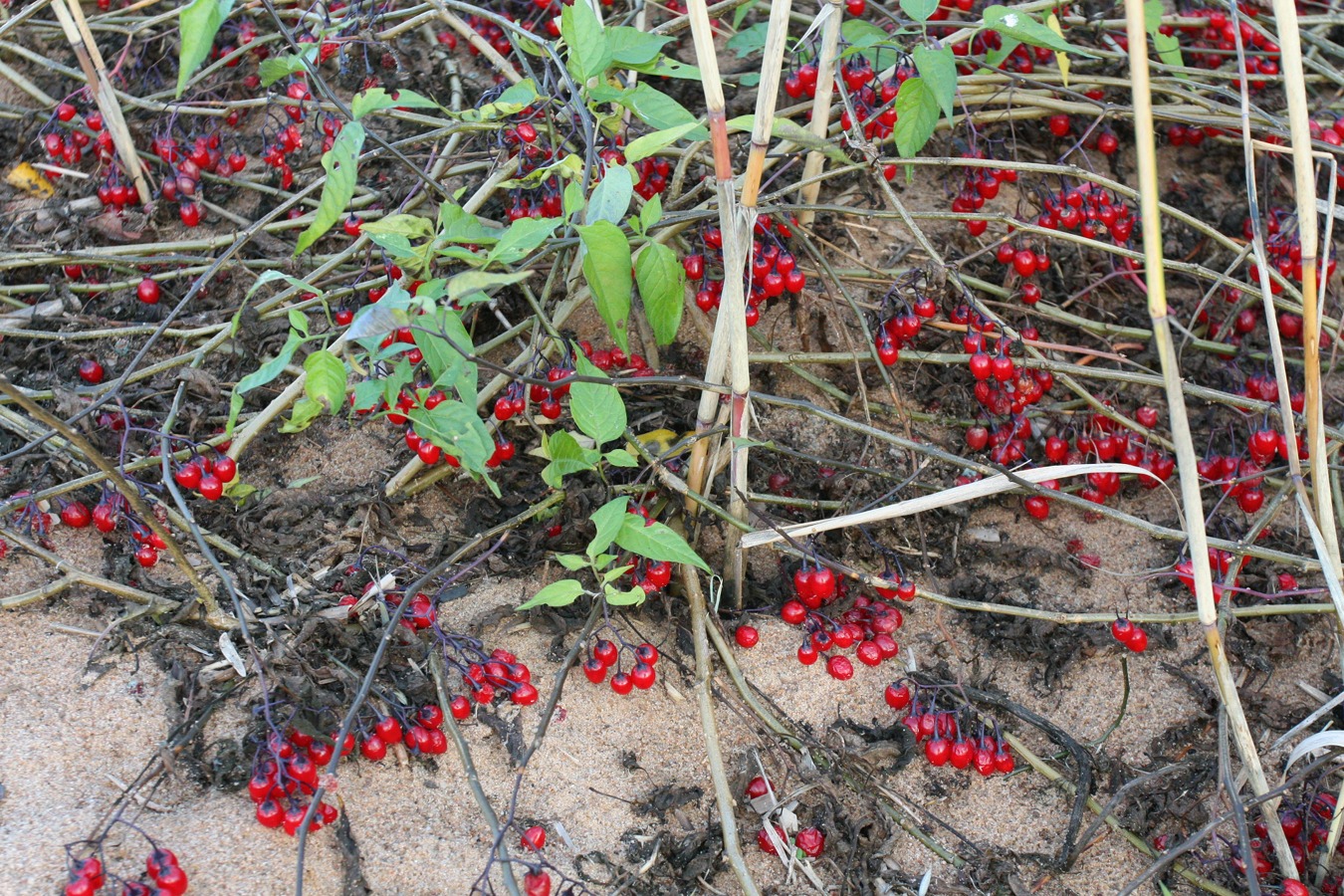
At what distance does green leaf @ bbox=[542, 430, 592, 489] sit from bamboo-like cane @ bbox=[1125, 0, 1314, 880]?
906 millimetres

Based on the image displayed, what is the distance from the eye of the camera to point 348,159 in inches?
65.7

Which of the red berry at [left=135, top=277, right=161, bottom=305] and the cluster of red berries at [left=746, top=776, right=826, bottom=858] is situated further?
the red berry at [left=135, top=277, right=161, bottom=305]

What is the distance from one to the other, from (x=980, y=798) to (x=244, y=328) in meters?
1.81

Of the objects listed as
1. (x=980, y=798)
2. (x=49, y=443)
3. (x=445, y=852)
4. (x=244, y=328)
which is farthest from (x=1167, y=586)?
(x=49, y=443)

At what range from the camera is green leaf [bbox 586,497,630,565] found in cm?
173

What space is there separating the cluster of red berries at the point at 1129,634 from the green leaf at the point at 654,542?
0.84m

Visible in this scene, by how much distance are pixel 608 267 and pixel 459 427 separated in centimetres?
34

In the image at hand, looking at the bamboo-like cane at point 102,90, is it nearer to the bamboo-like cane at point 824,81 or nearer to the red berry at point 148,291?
the red berry at point 148,291

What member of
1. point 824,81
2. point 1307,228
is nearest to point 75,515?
point 824,81

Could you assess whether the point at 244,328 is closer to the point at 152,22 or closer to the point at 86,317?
the point at 86,317

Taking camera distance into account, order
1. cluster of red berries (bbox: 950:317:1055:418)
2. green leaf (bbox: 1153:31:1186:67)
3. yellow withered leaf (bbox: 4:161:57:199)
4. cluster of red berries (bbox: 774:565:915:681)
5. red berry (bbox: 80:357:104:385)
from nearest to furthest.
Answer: cluster of red berries (bbox: 774:565:915:681) → cluster of red berries (bbox: 950:317:1055:418) → red berry (bbox: 80:357:104:385) → green leaf (bbox: 1153:31:1186:67) → yellow withered leaf (bbox: 4:161:57:199)

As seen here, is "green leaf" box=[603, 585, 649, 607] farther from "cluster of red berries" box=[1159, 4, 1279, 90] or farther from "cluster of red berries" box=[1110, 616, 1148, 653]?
"cluster of red berries" box=[1159, 4, 1279, 90]

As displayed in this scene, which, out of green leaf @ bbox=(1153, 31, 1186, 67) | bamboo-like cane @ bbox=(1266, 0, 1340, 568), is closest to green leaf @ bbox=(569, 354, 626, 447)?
bamboo-like cane @ bbox=(1266, 0, 1340, 568)

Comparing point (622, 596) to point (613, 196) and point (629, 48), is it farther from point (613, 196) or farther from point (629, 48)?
point (629, 48)
